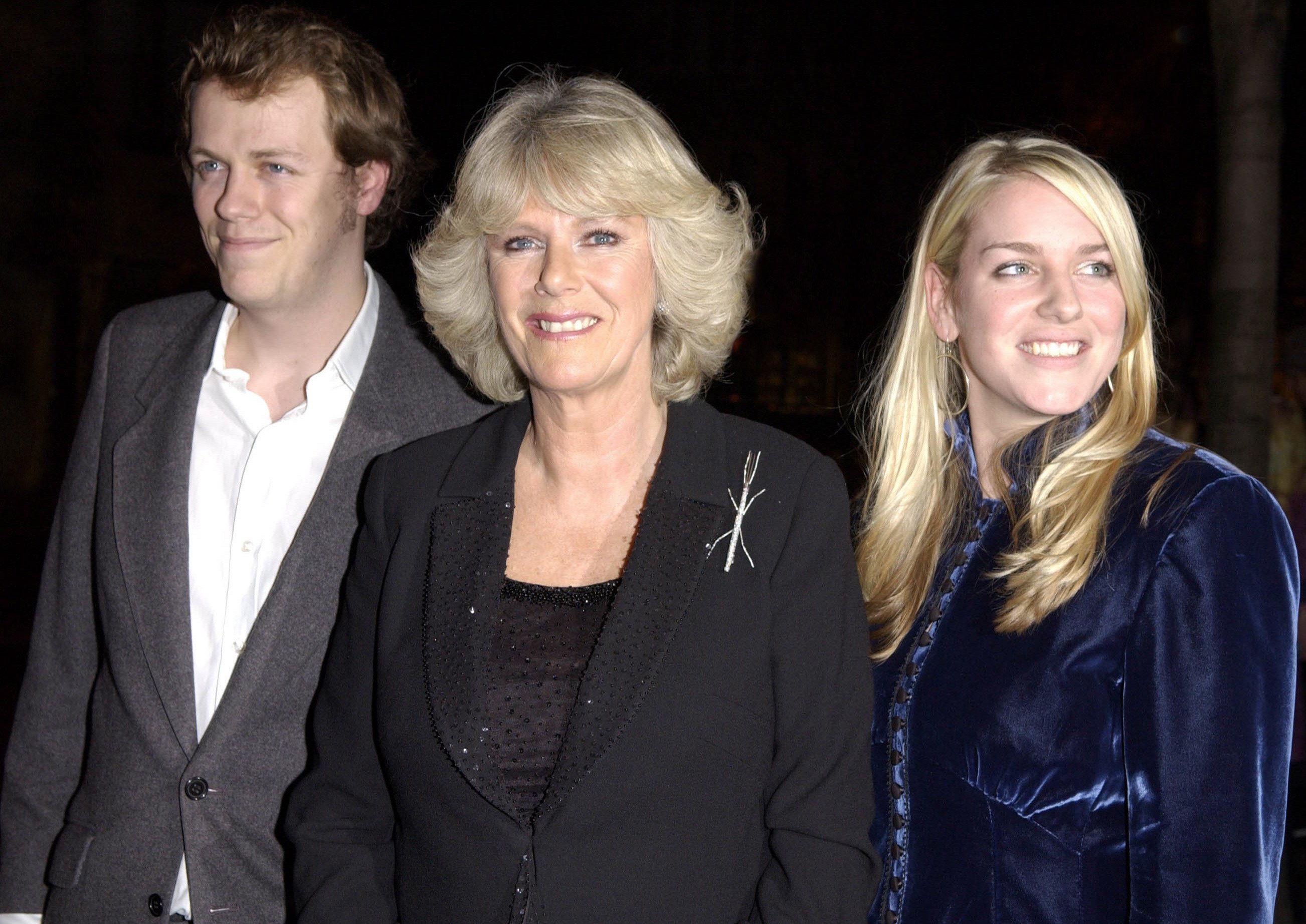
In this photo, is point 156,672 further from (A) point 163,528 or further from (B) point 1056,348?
(B) point 1056,348

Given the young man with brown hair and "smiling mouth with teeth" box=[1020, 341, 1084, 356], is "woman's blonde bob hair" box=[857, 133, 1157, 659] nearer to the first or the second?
"smiling mouth with teeth" box=[1020, 341, 1084, 356]

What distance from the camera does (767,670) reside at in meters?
1.67

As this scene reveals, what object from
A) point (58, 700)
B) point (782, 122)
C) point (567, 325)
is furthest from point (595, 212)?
point (782, 122)

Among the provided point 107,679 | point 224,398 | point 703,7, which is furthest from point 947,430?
point 703,7

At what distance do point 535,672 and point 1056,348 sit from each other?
99cm

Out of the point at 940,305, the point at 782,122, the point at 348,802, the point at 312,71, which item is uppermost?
the point at 782,122

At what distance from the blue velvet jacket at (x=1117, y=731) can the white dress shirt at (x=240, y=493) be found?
44.6 inches

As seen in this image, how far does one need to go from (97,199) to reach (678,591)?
6.85 m

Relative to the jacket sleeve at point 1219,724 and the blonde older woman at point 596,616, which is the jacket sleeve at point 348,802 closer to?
the blonde older woman at point 596,616

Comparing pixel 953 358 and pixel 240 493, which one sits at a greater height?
pixel 953 358

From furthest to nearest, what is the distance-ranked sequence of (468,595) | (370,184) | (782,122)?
(782,122) → (370,184) → (468,595)

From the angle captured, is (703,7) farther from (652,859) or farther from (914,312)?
(652,859)

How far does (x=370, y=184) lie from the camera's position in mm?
2324

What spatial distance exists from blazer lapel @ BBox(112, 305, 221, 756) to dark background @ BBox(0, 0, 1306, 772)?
3407 mm
